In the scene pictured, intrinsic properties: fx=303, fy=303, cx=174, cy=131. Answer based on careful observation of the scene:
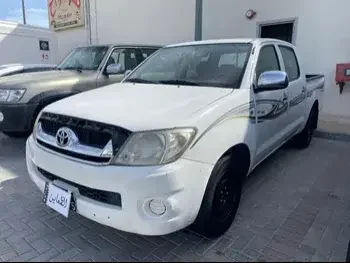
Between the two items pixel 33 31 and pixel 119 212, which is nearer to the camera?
pixel 119 212

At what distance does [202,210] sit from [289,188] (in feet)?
5.37

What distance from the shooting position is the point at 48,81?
14.0 ft

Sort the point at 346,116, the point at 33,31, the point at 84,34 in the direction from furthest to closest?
the point at 33,31 → the point at 84,34 → the point at 346,116

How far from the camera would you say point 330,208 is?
2.91 metres

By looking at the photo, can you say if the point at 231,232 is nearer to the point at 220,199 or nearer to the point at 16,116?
the point at 220,199

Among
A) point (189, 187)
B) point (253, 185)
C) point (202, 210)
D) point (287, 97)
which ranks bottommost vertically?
point (253, 185)

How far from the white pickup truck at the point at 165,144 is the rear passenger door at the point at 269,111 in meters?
0.02

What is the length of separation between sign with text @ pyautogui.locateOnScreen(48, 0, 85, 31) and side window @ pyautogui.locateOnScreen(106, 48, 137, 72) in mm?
6509

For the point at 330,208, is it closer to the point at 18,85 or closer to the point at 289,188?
the point at 289,188

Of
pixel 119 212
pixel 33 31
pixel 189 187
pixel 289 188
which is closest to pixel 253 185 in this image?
pixel 289 188

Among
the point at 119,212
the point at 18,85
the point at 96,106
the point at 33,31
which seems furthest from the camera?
the point at 33,31

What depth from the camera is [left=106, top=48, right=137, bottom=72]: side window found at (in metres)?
5.21

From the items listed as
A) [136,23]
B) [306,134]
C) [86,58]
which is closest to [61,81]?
[86,58]

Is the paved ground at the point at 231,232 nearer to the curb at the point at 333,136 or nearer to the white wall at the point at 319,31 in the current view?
the curb at the point at 333,136
